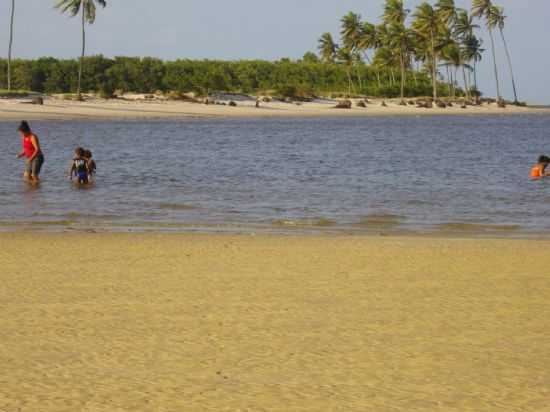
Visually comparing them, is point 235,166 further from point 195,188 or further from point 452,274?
point 452,274

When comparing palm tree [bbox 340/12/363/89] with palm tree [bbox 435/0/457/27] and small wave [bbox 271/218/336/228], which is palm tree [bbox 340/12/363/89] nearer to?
palm tree [bbox 435/0/457/27]

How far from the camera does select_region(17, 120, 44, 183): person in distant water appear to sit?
22078 millimetres

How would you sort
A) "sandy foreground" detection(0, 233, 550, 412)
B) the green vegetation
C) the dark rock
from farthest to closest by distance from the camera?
1. the green vegetation
2. the dark rock
3. "sandy foreground" detection(0, 233, 550, 412)

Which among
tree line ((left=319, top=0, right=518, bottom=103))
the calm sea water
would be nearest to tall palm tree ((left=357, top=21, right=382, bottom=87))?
tree line ((left=319, top=0, right=518, bottom=103))

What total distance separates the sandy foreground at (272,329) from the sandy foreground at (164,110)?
174 ft

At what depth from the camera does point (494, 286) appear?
927 cm

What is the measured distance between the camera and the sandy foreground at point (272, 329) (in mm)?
5738

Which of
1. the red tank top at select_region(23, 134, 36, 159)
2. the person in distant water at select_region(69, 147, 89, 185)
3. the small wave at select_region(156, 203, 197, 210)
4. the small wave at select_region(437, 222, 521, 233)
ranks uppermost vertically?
the red tank top at select_region(23, 134, 36, 159)

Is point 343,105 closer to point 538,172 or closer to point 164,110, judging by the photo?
point 164,110

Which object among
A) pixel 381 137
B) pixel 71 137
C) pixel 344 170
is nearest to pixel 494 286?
pixel 344 170

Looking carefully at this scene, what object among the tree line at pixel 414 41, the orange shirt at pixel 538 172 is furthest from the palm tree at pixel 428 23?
the orange shirt at pixel 538 172

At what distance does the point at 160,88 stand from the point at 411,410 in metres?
93.6

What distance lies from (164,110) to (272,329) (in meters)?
69.1

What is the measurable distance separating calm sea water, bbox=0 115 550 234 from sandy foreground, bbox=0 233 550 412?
4017 millimetres
